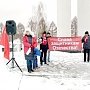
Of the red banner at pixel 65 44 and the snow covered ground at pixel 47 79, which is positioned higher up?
the red banner at pixel 65 44

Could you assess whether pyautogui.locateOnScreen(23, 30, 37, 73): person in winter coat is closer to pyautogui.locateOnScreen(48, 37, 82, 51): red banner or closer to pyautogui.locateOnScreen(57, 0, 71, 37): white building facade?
pyautogui.locateOnScreen(48, 37, 82, 51): red banner

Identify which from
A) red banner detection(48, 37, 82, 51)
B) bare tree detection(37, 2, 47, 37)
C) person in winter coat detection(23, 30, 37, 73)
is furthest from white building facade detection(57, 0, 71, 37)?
bare tree detection(37, 2, 47, 37)

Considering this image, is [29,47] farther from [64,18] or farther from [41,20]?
[41,20]

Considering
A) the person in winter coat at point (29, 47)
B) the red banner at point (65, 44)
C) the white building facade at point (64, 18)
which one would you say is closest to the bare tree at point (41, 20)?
the white building facade at point (64, 18)

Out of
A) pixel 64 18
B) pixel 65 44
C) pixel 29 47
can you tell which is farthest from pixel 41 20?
pixel 29 47

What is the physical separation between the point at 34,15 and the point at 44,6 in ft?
9.34

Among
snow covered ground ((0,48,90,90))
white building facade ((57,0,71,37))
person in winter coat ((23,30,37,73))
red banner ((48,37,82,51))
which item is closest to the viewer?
snow covered ground ((0,48,90,90))

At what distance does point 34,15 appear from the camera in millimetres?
70125

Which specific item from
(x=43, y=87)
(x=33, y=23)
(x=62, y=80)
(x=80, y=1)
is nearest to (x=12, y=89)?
(x=43, y=87)

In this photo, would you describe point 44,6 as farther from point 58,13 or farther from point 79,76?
point 79,76

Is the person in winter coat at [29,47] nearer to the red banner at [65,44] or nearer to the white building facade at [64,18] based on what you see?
the red banner at [65,44]

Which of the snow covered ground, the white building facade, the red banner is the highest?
the white building facade

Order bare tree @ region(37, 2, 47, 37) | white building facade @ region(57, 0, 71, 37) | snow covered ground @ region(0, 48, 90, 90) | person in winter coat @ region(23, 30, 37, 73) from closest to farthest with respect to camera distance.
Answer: snow covered ground @ region(0, 48, 90, 90) < person in winter coat @ region(23, 30, 37, 73) < white building facade @ region(57, 0, 71, 37) < bare tree @ region(37, 2, 47, 37)

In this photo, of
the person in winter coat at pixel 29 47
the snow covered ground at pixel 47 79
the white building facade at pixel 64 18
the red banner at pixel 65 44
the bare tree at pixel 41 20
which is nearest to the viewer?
the snow covered ground at pixel 47 79
